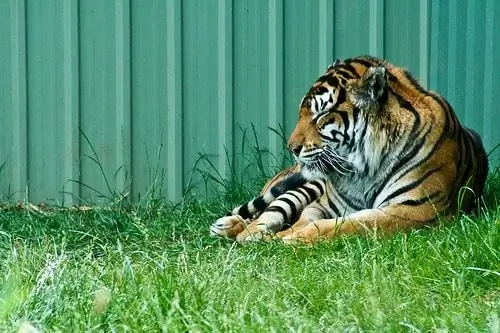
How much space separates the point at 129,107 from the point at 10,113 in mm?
775

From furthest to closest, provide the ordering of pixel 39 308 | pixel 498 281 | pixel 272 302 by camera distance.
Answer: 1. pixel 498 281
2. pixel 272 302
3. pixel 39 308

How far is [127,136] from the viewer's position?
24.8 feet

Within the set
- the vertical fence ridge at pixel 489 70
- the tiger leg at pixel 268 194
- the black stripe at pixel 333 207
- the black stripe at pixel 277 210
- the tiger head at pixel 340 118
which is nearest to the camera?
the tiger head at pixel 340 118

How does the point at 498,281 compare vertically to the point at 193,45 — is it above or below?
below

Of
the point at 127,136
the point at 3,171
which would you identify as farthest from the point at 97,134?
the point at 3,171

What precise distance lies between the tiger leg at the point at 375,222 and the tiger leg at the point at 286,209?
13.3 inches

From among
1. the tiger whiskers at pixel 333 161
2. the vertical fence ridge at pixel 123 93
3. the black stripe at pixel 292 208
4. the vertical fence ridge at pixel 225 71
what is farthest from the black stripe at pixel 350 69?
the vertical fence ridge at pixel 123 93

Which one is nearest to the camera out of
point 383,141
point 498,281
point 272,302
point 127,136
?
point 272,302

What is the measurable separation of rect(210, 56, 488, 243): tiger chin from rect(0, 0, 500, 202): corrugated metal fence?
1.46 metres

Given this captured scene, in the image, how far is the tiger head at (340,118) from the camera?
5.81m

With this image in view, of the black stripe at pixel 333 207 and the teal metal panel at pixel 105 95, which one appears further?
the teal metal panel at pixel 105 95

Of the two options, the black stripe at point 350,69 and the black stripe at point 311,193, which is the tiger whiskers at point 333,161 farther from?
the black stripe at point 311,193

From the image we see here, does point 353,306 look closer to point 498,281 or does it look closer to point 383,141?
point 498,281

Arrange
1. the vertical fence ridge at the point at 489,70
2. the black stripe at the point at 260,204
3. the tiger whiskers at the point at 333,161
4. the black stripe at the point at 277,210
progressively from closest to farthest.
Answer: the tiger whiskers at the point at 333,161, the black stripe at the point at 277,210, the black stripe at the point at 260,204, the vertical fence ridge at the point at 489,70
